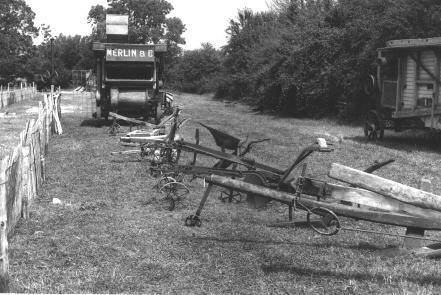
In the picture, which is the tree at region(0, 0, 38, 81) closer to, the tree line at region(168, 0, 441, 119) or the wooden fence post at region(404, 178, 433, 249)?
the tree line at region(168, 0, 441, 119)

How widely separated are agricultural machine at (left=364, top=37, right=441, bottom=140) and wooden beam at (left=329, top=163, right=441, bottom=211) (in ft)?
32.4

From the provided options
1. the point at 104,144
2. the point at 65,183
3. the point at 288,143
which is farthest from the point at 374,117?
the point at 65,183

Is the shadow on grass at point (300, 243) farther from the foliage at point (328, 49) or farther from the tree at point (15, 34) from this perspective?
the tree at point (15, 34)

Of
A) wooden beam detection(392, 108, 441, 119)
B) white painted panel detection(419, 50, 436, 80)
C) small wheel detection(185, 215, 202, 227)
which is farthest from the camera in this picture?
white painted panel detection(419, 50, 436, 80)

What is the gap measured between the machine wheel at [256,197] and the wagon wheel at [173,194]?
1851mm

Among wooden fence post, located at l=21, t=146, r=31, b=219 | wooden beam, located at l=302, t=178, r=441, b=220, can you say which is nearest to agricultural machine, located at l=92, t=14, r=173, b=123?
wooden fence post, located at l=21, t=146, r=31, b=219

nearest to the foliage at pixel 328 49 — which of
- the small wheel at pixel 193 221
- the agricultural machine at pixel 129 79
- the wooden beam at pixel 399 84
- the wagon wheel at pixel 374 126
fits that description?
the wooden beam at pixel 399 84

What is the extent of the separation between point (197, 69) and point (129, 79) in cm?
4114

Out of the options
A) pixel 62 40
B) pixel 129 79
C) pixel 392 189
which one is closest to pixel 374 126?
pixel 129 79

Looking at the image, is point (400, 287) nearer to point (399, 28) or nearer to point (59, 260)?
point (59, 260)

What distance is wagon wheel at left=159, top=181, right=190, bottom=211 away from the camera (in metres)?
8.40

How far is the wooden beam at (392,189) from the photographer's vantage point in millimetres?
5637

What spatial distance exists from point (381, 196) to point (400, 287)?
115cm

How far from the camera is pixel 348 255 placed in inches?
242
